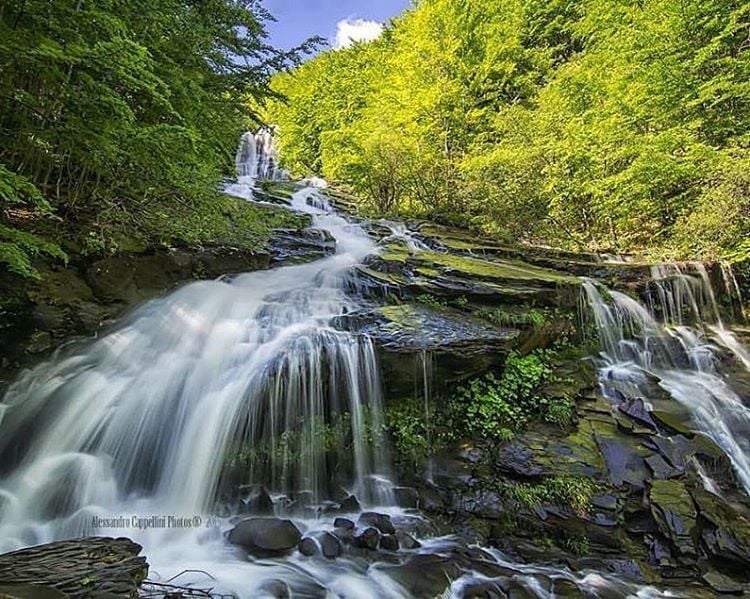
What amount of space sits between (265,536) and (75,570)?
1.63m

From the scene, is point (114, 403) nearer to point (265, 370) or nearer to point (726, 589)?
point (265, 370)

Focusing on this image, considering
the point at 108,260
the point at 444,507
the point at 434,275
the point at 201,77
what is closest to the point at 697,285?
the point at 434,275

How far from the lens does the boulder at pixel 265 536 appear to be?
3.73 metres

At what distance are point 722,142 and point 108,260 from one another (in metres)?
12.3

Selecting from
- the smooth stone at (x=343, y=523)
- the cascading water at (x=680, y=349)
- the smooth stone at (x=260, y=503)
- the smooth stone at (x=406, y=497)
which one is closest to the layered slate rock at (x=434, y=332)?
the smooth stone at (x=406, y=497)

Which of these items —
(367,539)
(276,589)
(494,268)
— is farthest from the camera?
(494,268)

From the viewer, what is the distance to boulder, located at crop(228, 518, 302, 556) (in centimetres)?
373

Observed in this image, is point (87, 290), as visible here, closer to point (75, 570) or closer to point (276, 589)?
point (75, 570)

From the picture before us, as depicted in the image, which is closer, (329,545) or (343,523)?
(329,545)

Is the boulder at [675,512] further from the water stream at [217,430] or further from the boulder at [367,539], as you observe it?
the boulder at [367,539]

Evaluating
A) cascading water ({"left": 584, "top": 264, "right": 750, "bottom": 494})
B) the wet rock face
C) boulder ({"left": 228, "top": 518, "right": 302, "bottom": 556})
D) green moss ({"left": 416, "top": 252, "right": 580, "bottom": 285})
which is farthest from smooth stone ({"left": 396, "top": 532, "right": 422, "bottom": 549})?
green moss ({"left": 416, "top": 252, "right": 580, "bottom": 285})

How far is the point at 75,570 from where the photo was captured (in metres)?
2.43

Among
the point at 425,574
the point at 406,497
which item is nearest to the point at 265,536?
the point at 425,574

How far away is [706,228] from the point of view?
9297mm
